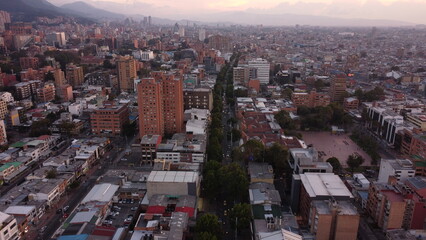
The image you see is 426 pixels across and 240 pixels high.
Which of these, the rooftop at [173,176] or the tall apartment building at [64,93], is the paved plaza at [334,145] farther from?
the tall apartment building at [64,93]

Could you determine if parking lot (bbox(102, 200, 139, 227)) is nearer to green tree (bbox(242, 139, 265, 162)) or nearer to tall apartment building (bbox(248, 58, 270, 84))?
green tree (bbox(242, 139, 265, 162))

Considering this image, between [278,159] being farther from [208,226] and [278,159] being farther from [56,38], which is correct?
[56,38]

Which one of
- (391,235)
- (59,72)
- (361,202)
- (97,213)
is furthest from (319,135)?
(59,72)

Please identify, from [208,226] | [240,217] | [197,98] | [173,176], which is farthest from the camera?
[197,98]

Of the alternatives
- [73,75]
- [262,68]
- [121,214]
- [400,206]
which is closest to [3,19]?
[73,75]

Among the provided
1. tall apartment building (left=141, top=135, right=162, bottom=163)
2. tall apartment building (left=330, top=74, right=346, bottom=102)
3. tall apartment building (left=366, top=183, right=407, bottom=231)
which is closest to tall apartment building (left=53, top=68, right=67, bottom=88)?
tall apartment building (left=141, top=135, right=162, bottom=163)
